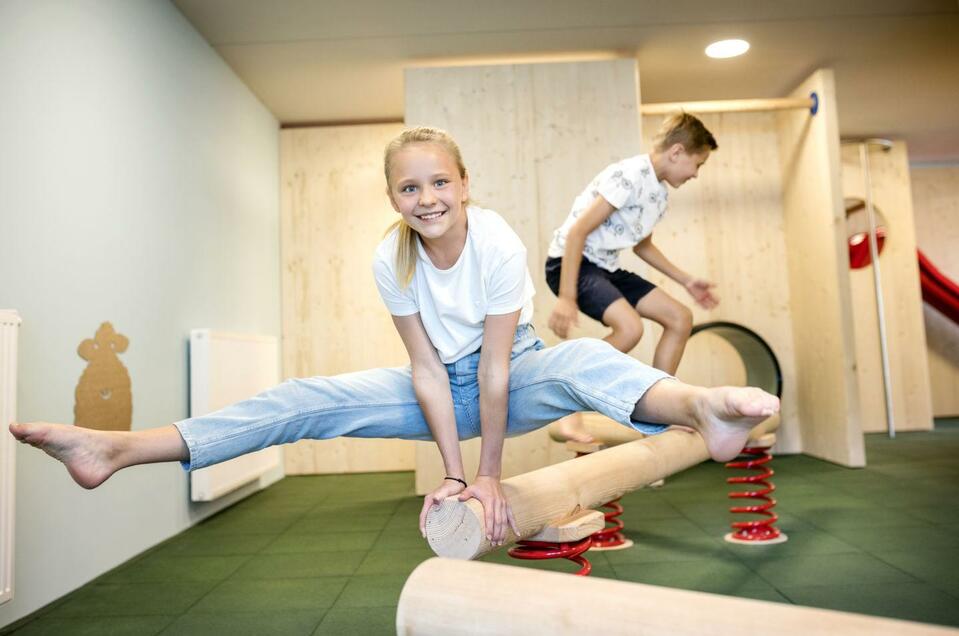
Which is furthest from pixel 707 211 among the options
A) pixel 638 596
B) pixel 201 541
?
pixel 638 596

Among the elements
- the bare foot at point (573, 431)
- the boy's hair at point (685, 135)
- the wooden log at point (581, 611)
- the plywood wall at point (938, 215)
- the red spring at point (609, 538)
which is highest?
the plywood wall at point (938, 215)

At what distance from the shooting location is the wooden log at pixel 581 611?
851mm

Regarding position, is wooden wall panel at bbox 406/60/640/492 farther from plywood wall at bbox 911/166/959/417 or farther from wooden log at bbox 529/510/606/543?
plywood wall at bbox 911/166/959/417

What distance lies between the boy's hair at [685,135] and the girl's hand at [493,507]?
180 centimetres

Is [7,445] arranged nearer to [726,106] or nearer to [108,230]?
[108,230]

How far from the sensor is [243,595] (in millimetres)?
2643

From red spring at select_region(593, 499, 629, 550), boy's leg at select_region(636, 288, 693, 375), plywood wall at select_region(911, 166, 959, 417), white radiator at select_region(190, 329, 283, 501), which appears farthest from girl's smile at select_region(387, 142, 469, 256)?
plywood wall at select_region(911, 166, 959, 417)

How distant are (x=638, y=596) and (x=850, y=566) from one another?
2.09 meters

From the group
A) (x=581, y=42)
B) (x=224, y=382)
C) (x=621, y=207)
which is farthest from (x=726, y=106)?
(x=224, y=382)

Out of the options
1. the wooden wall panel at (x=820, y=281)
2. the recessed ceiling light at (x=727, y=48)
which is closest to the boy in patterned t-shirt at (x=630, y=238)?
the recessed ceiling light at (x=727, y=48)

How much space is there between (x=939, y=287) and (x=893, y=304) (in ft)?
2.13

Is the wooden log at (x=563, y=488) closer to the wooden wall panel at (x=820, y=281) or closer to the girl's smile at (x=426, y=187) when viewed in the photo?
the girl's smile at (x=426, y=187)

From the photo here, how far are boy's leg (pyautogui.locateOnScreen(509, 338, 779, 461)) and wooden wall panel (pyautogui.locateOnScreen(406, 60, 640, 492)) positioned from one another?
9.21 feet

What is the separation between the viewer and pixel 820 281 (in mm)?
5105
